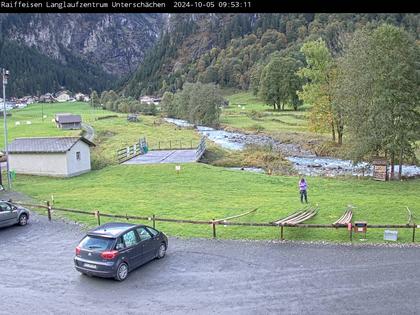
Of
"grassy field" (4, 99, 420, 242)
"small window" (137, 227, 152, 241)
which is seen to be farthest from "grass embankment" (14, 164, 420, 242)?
"small window" (137, 227, 152, 241)

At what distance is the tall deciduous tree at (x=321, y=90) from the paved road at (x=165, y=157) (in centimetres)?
1783

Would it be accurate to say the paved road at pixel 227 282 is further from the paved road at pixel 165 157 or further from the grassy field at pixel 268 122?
the grassy field at pixel 268 122

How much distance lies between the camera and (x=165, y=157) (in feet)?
162

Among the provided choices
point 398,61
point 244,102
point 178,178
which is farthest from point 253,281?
point 244,102

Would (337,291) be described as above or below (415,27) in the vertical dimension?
below

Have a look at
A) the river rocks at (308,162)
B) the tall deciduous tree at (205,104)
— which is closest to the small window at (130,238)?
the river rocks at (308,162)

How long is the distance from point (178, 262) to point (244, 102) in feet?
456

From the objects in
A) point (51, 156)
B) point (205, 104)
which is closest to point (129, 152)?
point (51, 156)

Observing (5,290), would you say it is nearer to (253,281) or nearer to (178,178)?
(253,281)

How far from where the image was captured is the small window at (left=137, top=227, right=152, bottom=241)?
1758cm

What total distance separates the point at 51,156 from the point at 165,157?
12695mm

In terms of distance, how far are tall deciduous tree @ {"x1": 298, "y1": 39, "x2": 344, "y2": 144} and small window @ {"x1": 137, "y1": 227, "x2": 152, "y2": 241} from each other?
42206 millimetres

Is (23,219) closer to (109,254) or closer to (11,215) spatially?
(11,215)

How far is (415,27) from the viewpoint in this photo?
15625 cm
